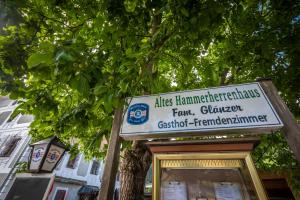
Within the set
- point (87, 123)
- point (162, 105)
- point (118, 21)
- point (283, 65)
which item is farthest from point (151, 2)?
point (283, 65)

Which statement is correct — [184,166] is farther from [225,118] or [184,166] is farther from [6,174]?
[6,174]

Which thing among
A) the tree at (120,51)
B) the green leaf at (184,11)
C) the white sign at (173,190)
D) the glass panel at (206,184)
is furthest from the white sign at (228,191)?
the green leaf at (184,11)

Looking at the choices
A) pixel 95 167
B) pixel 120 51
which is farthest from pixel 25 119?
pixel 120 51

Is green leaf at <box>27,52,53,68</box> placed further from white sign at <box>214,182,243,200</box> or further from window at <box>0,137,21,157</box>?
window at <box>0,137,21,157</box>

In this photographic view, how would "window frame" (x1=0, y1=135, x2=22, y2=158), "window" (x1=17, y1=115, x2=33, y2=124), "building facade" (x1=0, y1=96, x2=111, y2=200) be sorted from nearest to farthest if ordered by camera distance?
"building facade" (x1=0, y1=96, x2=111, y2=200) → "window frame" (x1=0, y1=135, x2=22, y2=158) → "window" (x1=17, y1=115, x2=33, y2=124)

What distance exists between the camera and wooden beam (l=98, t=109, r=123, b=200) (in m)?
1.53

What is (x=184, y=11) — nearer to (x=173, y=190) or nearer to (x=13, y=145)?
(x=173, y=190)

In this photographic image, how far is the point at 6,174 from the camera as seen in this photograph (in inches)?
467

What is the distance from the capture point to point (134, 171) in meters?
3.64

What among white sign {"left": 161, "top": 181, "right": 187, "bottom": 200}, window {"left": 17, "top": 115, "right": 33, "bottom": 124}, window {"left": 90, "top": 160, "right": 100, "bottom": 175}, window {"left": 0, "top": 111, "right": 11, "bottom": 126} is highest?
window {"left": 0, "top": 111, "right": 11, "bottom": 126}

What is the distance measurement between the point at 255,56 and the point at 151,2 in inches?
120

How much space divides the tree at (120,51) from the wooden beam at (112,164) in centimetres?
17

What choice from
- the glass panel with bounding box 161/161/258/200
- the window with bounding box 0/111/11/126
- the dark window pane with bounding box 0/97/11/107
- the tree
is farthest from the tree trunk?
the dark window pane with bounding box 0/97/11/107

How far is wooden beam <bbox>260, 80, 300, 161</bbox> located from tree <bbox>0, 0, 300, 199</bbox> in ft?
3.68
